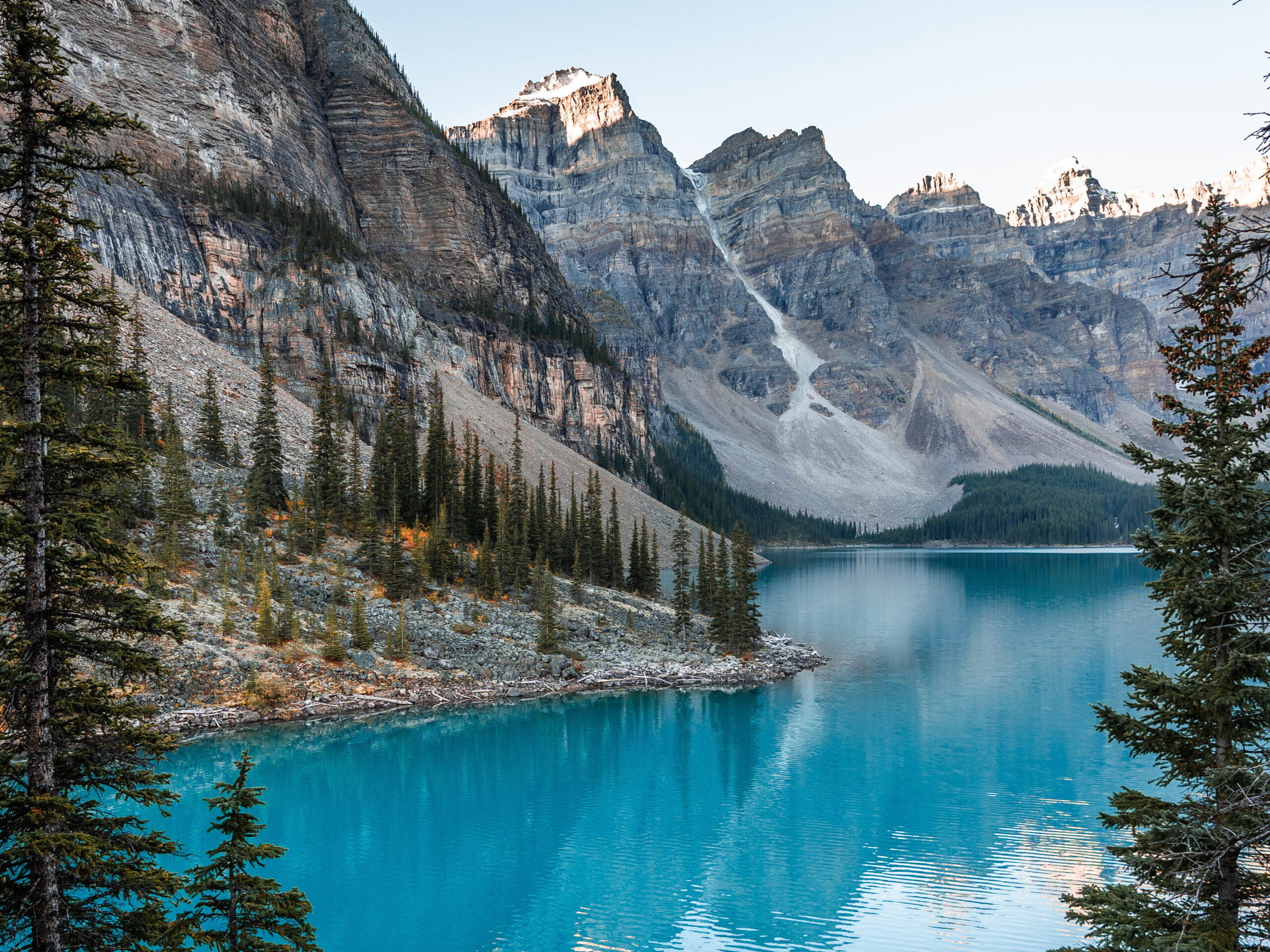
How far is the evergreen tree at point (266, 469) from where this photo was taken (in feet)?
165

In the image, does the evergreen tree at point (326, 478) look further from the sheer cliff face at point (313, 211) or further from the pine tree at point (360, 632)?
the sheer cliff face at point (313, 211)

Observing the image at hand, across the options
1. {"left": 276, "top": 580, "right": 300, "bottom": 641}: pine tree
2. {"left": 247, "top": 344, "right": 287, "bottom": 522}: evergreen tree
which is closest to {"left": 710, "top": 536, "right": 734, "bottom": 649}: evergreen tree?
{"left": 276, "top": 580, "right": 300, "bottom": 641}: pine tree

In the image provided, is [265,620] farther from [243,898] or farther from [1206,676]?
[1206,676]

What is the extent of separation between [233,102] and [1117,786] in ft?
400

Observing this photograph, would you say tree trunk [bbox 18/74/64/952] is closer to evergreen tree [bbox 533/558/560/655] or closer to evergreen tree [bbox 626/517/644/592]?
evergreen tree [bbox 533/558/560/655]

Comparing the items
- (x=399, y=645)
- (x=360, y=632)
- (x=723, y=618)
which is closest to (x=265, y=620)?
(x=360, y=632)

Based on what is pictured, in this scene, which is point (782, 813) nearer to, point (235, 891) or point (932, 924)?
point (932, 924)

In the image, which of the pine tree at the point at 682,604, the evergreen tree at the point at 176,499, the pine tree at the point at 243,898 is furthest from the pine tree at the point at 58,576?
the pine tree at the point at 682,604

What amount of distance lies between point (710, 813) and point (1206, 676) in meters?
21.8

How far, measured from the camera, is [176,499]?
44062 mm

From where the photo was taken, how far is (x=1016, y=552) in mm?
169250

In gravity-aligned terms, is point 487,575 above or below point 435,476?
below

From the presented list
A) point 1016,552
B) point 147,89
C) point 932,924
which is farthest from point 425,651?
point 1016,552

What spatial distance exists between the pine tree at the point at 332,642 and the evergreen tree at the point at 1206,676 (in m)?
37.5
